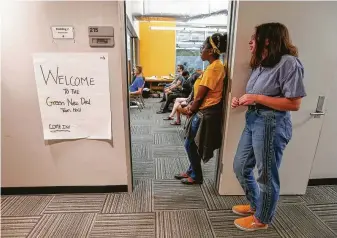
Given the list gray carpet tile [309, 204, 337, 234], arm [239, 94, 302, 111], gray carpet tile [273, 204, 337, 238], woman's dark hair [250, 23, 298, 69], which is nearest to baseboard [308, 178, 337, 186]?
gray carpet tile [309, 204, 337, 234]

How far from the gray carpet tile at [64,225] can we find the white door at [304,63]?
1.16 meters

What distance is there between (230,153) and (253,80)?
712 mm

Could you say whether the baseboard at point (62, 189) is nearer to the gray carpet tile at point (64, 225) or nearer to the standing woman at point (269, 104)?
the gray carpet tile at point (64, 225)

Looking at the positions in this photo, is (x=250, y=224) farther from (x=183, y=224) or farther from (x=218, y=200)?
(x=183, y=224)

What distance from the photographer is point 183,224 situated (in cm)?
165

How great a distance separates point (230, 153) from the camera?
187 cm

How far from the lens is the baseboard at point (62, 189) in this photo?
195 centimetres

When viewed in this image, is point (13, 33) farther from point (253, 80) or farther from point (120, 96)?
point (253, 80)

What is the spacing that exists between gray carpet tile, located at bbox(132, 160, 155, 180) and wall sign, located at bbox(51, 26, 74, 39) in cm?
146

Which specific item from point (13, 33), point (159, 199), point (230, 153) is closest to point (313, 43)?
point (230, 153)

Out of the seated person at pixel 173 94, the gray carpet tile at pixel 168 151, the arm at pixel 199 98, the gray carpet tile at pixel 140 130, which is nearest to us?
the arm at pixel 199 98

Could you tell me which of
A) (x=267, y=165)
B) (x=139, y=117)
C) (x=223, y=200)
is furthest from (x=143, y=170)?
(x=139, y=117)

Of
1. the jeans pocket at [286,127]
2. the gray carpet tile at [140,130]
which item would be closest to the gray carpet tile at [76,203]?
the jeans pocket at [286,127]

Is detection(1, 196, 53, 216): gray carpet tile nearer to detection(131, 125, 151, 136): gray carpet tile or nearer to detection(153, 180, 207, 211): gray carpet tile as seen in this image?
detection(153, 180, 207, 211): gray carpet tile
